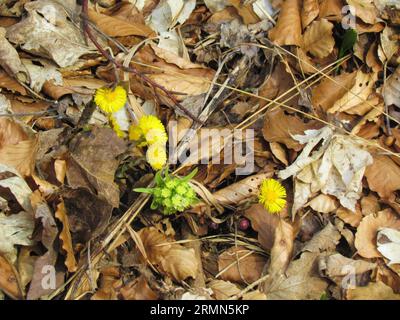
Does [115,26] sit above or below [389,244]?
above

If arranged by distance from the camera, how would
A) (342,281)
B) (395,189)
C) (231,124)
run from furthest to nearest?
(231,124) < (395,189) < (342,281)

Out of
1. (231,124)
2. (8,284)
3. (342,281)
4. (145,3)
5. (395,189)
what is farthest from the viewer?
(145,3)

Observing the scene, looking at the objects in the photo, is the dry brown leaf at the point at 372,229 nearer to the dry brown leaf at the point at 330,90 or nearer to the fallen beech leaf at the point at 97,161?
the dry brown leaf at the point at 330,90

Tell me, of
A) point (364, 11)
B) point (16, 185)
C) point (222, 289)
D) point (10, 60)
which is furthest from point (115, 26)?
point (222, 289)

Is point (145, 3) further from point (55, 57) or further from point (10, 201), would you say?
point (10, 201)

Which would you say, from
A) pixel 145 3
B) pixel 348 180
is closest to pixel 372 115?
pixel 348 180

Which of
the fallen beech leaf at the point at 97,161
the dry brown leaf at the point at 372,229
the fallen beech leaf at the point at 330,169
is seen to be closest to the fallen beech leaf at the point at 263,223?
the fallen beech leaf at the point at 330,169

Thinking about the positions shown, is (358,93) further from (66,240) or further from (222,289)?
(66,240)
